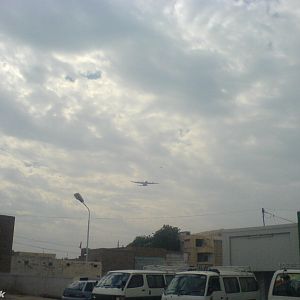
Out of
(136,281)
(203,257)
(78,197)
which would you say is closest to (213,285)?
(136,281)

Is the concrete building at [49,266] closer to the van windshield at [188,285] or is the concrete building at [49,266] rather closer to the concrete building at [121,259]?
the concrete building at [121,259]

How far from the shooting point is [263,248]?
2208cm

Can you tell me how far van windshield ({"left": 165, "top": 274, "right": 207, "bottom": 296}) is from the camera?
16.5m

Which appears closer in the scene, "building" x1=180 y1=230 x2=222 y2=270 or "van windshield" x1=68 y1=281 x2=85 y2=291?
"van windshield" x1=68 y1=281 x2=85 y2=291

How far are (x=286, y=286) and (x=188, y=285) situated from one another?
3.22 meters

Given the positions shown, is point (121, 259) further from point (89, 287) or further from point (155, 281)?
point (155, 281)

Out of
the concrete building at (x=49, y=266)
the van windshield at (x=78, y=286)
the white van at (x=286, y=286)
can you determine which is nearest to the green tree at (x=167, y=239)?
the concrete building at (x=49, y=266)

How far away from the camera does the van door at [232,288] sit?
17.6 meters

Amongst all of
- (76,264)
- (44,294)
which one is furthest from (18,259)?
(44,294)

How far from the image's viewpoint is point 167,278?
2211 centimetres

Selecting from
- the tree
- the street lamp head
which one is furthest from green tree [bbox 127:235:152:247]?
the street lamp head

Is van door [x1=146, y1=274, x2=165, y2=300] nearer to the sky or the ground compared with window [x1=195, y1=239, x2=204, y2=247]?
nearer to the ground

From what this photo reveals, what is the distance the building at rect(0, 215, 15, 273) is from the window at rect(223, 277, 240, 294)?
3839cm

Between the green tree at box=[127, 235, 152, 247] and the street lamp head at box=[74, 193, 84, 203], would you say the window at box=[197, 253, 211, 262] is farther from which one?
the street lamp head at box=[74, 193, 84, 203]
